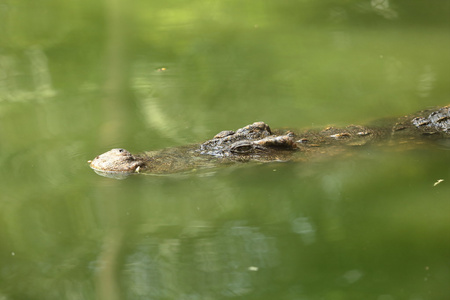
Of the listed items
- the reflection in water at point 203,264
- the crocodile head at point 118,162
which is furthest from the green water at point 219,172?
the crocodile head at point 118,162

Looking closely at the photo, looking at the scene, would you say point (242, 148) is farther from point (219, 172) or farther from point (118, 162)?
point (118, 162)

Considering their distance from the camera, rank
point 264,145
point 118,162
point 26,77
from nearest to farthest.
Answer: point 118,162 → point 264,145 → point 26,77

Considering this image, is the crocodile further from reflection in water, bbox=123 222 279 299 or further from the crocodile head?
reflection in water, bbox=123 222 279 299

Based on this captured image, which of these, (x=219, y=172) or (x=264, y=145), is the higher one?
(x=264, y=145)

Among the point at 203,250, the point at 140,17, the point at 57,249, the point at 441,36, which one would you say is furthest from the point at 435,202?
the point at 140,17

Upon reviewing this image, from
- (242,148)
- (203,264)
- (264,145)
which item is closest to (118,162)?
(242,148)

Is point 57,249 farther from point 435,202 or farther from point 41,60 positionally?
point 41,60
